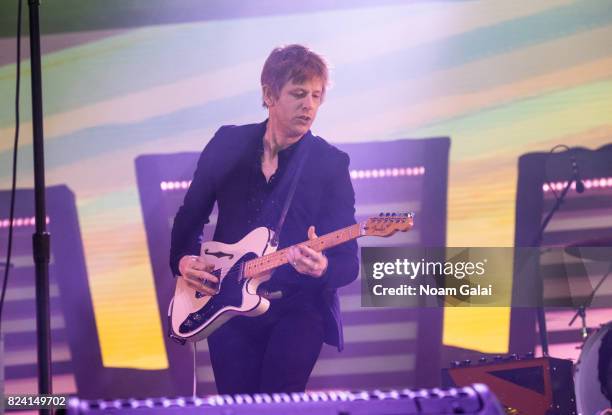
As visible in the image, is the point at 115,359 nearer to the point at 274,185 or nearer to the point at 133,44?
the point at 274,185

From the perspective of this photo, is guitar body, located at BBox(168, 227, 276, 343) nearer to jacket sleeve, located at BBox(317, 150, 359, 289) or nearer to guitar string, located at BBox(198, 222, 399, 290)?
guitar string, located at BBox(198, 222, 399, 290)

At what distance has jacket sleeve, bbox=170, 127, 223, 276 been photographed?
10.1 feet

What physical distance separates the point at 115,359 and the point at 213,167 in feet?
3.06

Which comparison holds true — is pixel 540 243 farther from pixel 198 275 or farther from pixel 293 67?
pixel 198 275

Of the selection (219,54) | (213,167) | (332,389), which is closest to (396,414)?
(332,389)

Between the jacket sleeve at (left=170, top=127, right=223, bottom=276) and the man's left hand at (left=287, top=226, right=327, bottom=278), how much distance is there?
425 millimetres

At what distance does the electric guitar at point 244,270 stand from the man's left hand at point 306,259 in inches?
0.8

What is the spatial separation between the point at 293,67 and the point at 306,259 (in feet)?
2.74

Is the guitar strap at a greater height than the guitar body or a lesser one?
greater

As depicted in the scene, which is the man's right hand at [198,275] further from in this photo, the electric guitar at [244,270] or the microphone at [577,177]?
the microphone at [577,177]

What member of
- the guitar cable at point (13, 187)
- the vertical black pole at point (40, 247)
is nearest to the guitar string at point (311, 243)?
the vertical black pole at point (40, 247)

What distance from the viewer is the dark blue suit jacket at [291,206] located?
2.98 m

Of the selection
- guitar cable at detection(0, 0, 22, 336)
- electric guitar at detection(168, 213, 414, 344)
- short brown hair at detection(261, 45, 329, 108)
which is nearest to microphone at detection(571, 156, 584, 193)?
electric guitar at detection(168, 213, 414, 344)

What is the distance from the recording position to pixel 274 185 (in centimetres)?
303
